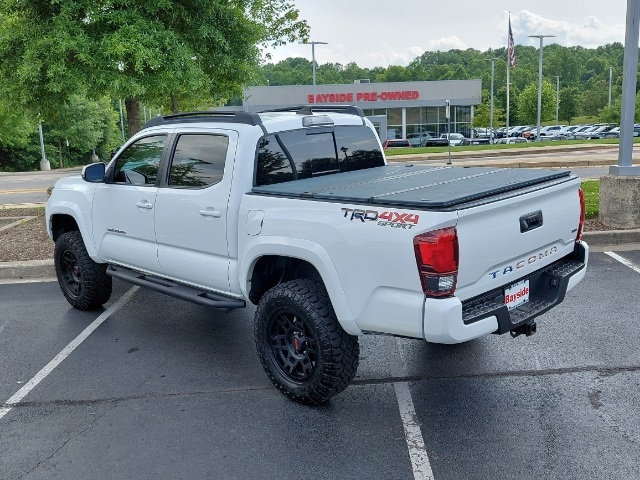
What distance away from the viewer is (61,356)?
17.7 ft

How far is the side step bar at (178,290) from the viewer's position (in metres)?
4.76

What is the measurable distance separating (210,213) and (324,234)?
45.9 inches

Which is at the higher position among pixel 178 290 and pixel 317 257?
pixel 317 257

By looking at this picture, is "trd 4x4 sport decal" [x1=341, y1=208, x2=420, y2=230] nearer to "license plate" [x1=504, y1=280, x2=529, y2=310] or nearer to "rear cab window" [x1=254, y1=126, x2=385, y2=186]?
"license plate" [x1=504, y1=280, x2=529, y2=310]

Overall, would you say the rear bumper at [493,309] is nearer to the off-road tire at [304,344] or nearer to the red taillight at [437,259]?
the red taillight at [437,259]

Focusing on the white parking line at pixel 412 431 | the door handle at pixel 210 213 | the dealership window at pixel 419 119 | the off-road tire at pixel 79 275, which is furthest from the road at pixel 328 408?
the dealership window at pixel 419 119

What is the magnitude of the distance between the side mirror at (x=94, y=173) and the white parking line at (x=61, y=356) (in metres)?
1.44

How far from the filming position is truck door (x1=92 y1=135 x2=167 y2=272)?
5.40 metres

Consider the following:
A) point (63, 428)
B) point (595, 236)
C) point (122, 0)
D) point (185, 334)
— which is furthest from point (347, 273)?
point (122, 0)

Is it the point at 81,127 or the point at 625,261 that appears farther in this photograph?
the point at 81,127

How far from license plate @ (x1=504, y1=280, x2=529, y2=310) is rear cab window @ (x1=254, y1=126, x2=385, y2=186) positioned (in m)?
1.84

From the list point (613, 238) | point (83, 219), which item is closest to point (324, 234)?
point (83, 219)

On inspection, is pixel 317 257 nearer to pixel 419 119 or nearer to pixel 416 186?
pixel 416 186

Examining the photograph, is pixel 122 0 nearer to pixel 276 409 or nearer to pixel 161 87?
pixel 161 87
